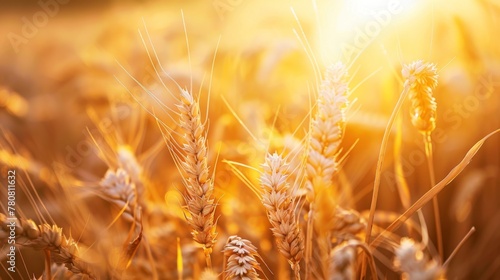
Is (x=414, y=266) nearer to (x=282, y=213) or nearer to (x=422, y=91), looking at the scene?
(x=282, y=213)

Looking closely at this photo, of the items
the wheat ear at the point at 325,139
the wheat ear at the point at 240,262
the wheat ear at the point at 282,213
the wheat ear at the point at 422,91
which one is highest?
the wheat ear at the point at 422,91

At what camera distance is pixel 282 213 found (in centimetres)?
54

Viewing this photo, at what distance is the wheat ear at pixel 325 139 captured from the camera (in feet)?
1.60

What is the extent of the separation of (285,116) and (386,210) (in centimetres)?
28

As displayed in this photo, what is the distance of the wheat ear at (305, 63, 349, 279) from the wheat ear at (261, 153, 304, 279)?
0.10 ft

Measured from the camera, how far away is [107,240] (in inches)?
27.1

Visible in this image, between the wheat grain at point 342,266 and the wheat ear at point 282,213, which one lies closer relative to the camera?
the wheat grain at point 342,266

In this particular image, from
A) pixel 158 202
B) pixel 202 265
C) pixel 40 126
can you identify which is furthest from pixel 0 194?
pixel 202 265

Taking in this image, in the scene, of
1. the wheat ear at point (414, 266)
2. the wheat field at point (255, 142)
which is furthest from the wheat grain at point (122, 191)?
the wheat ear at point (414, 266)

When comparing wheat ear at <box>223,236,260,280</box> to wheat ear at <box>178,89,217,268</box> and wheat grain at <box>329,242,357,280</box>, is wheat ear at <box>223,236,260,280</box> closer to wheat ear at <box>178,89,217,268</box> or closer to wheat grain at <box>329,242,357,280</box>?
wheat ear at <box>178,89,217,268</box>

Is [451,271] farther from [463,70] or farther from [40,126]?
[40,126]

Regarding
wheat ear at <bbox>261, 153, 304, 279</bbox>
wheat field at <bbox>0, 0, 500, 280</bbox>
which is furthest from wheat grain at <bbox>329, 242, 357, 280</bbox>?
wheat ear at <bbox>261, 153, 304, 279</bbox>

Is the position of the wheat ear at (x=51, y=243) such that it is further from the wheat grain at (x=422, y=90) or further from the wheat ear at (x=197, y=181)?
the wheat grain at (x=422, y=90)

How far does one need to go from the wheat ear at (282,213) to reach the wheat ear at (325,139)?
30 mm
